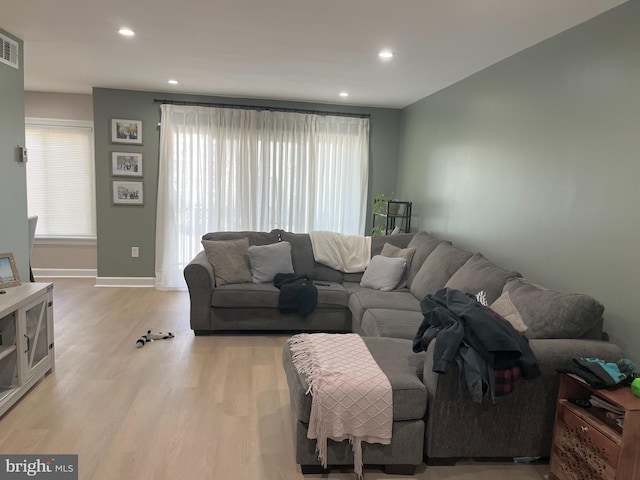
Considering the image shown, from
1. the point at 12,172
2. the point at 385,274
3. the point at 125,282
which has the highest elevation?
the point at 12,172

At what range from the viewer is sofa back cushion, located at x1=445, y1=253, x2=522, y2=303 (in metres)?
2.93

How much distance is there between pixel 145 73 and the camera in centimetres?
446

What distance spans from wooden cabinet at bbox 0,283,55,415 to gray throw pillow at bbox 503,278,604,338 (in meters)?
2.97

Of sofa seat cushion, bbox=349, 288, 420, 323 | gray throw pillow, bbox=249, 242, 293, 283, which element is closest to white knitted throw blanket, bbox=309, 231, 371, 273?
gray throw pillow, bbox=249, 242, 293, 283

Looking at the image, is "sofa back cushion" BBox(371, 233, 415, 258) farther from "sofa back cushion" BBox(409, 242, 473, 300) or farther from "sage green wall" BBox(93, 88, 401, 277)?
"sage green wall" BBox(93, 88, 401, 277)

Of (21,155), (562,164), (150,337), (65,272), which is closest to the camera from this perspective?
(562,164)

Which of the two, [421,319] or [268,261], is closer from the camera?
[421,319]

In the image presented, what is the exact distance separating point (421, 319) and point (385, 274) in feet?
3.28

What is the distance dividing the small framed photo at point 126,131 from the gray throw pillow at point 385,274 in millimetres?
3376

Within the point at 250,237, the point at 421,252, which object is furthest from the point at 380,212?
the point at 250,237

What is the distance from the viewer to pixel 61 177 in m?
6.00

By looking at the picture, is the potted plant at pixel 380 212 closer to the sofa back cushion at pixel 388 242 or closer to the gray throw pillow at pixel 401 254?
the sofa back cushion at pixel 388 242

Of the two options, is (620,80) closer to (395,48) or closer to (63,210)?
(395,48)

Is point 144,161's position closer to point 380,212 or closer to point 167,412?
point 380,212
